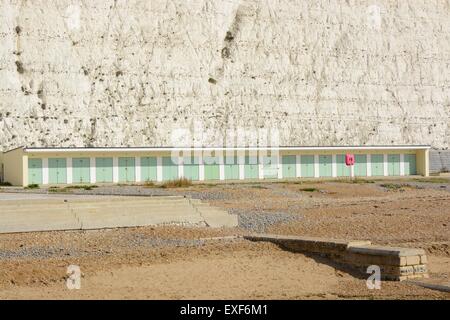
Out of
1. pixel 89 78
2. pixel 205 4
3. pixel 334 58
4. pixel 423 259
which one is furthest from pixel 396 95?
pixel 423 259

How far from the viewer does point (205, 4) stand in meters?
50.2

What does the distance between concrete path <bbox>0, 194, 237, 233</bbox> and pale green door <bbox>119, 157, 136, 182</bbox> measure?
55.4 feet

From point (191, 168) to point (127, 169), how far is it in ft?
11.3

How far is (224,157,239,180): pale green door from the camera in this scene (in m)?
36.9

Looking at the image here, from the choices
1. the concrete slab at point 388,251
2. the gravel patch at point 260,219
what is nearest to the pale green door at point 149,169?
the gravel patch at point 260,219

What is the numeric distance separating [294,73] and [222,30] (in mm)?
6342

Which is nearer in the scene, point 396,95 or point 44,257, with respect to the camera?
point 44,257

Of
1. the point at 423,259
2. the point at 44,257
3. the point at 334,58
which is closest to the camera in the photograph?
the point at 423,259

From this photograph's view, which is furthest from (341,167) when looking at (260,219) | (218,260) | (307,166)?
(218,260)

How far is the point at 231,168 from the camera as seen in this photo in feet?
122

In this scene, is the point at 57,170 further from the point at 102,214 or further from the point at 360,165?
the point at 102,214

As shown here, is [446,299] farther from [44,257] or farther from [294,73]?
[294,73]

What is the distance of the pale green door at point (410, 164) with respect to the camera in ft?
138

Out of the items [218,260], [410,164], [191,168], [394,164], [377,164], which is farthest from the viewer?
[410,164]
